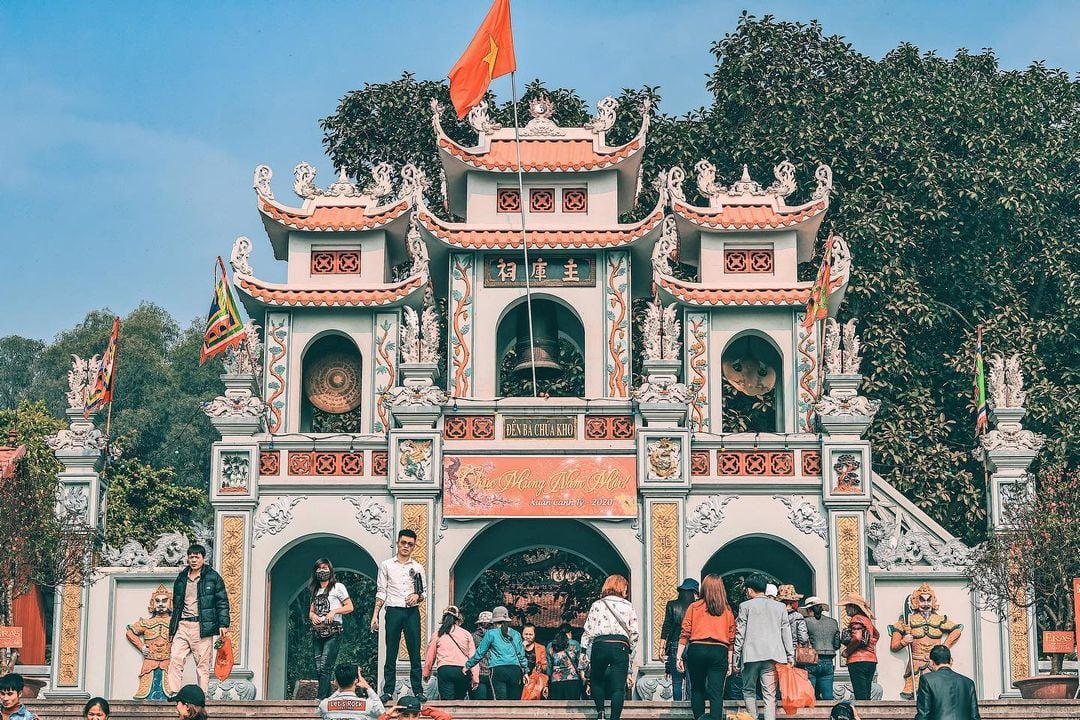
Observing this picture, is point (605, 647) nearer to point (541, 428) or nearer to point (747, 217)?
point (541, 428)

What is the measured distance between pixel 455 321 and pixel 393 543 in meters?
4.06

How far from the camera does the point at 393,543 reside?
2845 cm

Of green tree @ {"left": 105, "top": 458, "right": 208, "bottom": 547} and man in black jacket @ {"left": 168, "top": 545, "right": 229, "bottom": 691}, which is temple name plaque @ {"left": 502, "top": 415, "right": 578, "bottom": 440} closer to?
man in black jacket @ {"left": 168, "top": 545, "right": 229, "bottom": 691}

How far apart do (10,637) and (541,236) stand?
1027 centimetres

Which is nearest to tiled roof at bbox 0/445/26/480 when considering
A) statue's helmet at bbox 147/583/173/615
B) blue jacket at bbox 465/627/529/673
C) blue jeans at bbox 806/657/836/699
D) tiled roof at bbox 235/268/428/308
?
statue's helmet at bbox 147/583/173/615

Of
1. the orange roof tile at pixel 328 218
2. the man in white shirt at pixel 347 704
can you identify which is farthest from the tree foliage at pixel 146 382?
the man in white shirt at pixel 347 704

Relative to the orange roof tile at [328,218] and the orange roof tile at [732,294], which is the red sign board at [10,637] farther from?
the orange roof tile at [732,294]

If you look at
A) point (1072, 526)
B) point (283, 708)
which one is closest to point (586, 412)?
point (1072, 526)

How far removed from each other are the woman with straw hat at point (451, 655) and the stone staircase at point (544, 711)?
0.84 metres

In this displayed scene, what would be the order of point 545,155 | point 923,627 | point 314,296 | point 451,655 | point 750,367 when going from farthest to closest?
1. point 545,155
2. point 750,367
3. point 314,296
4. point 923,627
5. point 451,655

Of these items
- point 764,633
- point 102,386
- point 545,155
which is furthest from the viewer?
point 545,155

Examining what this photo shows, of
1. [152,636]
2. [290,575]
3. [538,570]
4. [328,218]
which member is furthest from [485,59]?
[538,570]

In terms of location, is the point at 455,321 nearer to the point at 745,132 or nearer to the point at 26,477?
the point at 26,477

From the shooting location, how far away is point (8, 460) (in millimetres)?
31016
